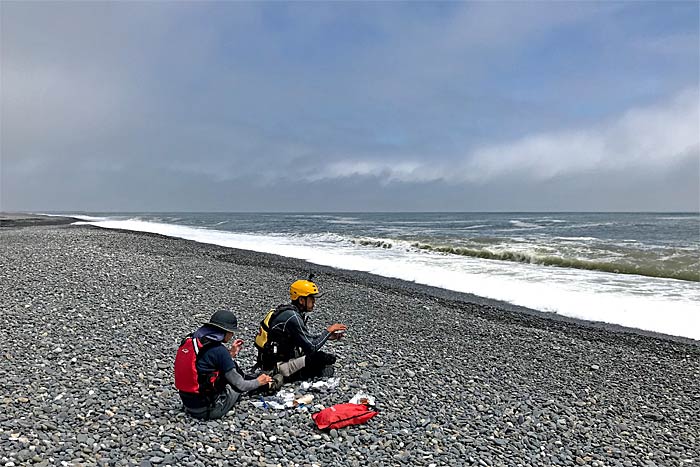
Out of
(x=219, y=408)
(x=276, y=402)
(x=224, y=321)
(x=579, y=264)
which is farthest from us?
(x=579, y=264)

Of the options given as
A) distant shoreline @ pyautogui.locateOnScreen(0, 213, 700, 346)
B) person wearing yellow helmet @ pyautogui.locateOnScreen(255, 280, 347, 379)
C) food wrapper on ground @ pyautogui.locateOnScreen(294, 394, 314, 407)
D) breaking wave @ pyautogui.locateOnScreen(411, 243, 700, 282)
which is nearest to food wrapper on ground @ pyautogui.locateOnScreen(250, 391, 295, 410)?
food wrapper on ground @ pyautogui.locateOnScreen(294, 394, 314, 407)

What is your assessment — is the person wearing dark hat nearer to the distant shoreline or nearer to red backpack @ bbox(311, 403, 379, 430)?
red backpack @ bbox(311, 403, 379, 430)

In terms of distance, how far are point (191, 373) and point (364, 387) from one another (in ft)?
8.76

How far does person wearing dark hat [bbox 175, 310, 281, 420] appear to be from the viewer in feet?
18.5

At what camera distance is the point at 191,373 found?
5.69 m

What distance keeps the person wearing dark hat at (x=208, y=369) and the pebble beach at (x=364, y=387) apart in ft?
0.67

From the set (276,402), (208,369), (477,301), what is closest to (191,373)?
(208,369)

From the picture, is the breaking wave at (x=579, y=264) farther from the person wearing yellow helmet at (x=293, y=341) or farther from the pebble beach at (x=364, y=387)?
the person wearing yellow helmet at (x=293, y=341)

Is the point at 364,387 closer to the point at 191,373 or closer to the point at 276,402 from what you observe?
the point at 276,402

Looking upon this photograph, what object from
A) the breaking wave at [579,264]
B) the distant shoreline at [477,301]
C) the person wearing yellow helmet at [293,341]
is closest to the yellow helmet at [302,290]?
the person wearing yellow helmet at [293,341]

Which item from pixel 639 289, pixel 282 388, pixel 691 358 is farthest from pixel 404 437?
pixel 639 289

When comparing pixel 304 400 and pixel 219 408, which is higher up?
pixel 219 408

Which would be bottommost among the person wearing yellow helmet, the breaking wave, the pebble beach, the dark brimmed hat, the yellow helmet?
the breaking wave

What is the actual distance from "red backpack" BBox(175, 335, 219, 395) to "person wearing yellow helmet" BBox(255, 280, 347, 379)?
1483mm
